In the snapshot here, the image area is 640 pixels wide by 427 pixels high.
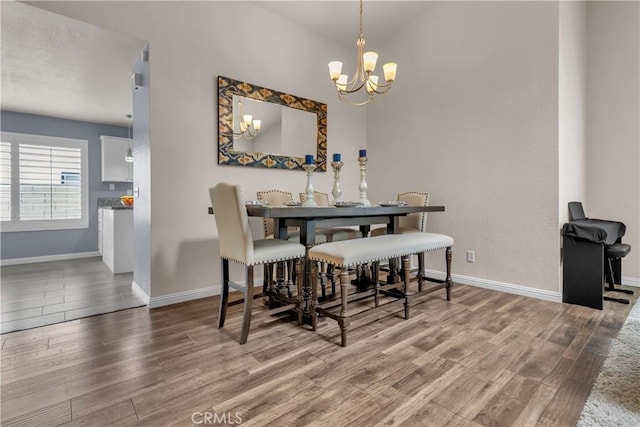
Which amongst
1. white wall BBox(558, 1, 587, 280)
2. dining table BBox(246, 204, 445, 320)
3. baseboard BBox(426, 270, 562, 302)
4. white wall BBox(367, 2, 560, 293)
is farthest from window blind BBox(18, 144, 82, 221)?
white wall BBox(558, 1, 587, 280)

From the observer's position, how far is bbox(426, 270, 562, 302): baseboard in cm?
292

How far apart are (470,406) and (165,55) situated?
335 centimetres

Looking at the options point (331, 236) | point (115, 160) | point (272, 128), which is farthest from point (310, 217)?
point (115, 160)

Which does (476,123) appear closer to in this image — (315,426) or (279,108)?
(279,108)

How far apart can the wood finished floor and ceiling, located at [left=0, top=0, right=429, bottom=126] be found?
2.43 metres

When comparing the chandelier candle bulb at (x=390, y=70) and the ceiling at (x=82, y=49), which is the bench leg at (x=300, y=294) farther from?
the ceiling at (x=82, y=49)

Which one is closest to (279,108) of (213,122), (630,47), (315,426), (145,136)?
(213,122)

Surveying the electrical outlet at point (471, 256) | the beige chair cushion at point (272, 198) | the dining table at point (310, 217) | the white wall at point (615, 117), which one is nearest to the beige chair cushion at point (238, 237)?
the dining table at point (310, 217)

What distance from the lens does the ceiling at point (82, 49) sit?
2.70 m

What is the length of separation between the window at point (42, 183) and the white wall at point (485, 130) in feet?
17.5

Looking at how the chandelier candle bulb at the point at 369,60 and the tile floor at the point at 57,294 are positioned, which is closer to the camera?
the tile floor at the point at 57,294

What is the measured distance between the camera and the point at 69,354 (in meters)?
1.89

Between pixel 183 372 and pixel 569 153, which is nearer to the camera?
pixel 183 372

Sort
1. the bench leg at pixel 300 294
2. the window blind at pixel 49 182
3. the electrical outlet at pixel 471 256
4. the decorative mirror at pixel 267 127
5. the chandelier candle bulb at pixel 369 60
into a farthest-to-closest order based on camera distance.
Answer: the window blind at pixel 49 182
the electrical outlet at pixel 471 256
the decorative mirror at pixel 267 127
the chandelier candle bulb at pixel 369 60
the bench leg at pixel 300 294
